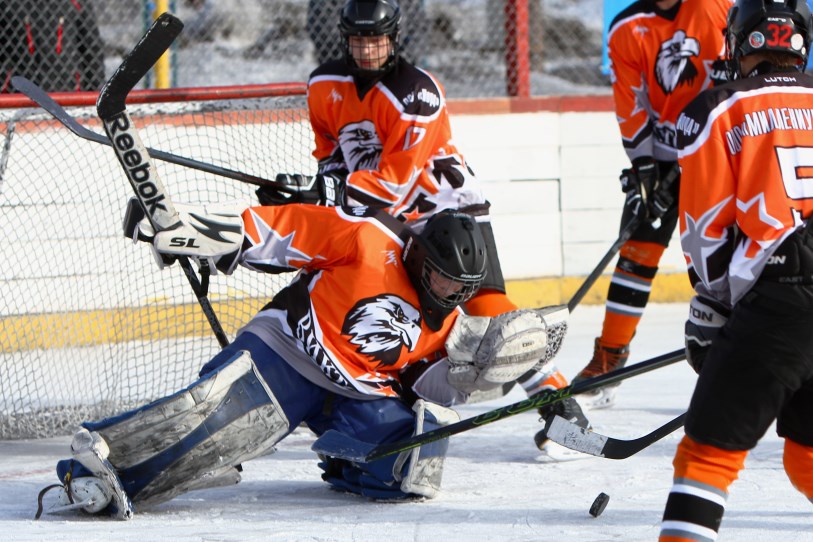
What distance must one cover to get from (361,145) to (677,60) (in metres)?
1.07

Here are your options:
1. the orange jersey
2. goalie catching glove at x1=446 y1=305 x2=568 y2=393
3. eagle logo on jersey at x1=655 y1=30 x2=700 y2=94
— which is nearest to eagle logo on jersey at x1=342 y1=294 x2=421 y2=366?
the orange jersey

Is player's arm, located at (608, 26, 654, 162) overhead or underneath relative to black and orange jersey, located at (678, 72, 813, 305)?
underneath

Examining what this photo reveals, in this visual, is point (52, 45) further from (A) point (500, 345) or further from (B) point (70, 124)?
(A) point (500, 345)

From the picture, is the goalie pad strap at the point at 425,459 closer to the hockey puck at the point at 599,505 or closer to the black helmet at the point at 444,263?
the black helmet at the point at 444,263

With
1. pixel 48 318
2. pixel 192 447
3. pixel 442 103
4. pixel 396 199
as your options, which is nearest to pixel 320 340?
pixel 192 447

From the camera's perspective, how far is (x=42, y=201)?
4.23m

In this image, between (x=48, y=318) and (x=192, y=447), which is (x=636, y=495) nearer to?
(x=192, y=447)

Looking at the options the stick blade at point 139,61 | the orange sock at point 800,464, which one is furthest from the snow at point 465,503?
the stick blade at point 139,61

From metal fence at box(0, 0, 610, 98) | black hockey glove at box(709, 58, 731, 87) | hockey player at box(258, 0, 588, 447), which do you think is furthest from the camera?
metal fence at box(0, 0, 610, 98)

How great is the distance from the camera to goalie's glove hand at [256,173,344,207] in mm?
3658

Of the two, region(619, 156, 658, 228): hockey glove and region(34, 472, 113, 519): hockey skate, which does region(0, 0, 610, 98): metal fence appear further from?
region(34, 472, 113, 519): hockey skate

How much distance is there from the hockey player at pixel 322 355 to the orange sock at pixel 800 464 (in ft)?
2.36

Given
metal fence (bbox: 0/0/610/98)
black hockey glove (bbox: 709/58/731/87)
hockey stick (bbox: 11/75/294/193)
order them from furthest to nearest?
metal fence (bbox: 0/0/610/98) → black hockey glove (bbox: 709/58/731/87) → hockey stick (bbox: 11/75/294/193)

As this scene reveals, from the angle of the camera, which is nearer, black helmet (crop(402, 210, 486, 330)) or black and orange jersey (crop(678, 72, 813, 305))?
black and orange jersey (crop(678, 72, 813, 305))
